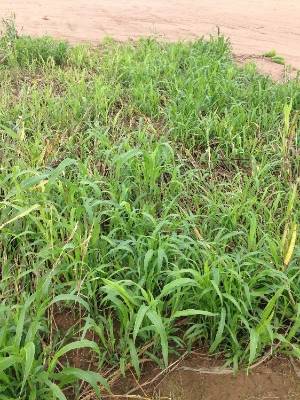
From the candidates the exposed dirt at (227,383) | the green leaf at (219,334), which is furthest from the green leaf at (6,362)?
the green leaf at (219,334)

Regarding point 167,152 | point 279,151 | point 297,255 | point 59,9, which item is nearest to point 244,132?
point 279,151

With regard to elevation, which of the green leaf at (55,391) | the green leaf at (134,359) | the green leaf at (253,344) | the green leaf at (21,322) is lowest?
the green leaf at (134,359)

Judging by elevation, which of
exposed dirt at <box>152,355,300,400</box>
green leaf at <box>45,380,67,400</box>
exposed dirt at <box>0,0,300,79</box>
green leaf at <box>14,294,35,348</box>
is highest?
exposed dirt at <box>0,0,300,79</box>

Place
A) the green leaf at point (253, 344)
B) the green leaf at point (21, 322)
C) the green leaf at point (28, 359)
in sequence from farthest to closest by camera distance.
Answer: the green leaf at point (253, 344) → the green leaf at point (21, 322) → the green leaf at point (28, 359)

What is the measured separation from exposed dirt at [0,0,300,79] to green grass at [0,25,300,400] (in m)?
2.00

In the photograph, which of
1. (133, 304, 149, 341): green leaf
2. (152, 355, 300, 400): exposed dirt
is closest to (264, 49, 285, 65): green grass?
(152, 355, 300, 400): exposed dirt

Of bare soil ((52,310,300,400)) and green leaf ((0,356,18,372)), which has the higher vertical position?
green leaf ((0,356,18,372))

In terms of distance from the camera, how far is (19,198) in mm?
2520

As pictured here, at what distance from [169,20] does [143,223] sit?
17.9 feet

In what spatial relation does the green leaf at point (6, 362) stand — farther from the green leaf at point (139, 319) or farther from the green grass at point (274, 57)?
the green grass at point (274, 57)

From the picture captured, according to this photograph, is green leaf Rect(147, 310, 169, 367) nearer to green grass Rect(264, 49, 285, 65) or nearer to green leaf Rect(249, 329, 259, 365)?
green leaf Rect(249, 329, 259, 365)

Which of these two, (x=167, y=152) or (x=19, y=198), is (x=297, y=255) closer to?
(x=167, y=152)

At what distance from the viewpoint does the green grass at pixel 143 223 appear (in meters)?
2.08

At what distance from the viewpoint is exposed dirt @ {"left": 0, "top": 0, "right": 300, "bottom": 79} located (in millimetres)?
6289
